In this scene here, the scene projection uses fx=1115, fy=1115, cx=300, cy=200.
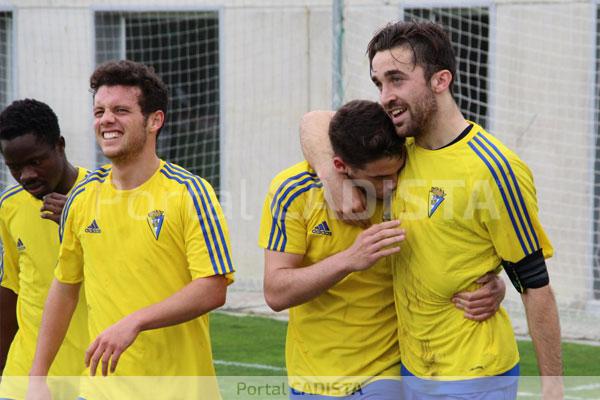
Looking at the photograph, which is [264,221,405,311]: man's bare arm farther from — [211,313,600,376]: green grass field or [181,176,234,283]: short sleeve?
[211,313,600,376]: green grass field

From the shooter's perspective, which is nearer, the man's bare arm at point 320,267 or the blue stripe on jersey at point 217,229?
the man's bare arm at point 320,267

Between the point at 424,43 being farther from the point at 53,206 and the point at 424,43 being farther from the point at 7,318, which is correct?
the point at 7,318

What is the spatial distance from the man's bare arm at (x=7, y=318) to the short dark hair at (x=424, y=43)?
7.66 feet

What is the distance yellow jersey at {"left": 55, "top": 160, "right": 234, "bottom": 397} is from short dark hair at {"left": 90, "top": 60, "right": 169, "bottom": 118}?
273mm

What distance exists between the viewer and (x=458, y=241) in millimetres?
3732

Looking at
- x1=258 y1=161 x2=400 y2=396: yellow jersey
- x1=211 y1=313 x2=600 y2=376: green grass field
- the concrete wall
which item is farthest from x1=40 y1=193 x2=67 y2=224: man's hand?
the concrete wall

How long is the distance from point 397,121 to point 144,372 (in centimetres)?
130

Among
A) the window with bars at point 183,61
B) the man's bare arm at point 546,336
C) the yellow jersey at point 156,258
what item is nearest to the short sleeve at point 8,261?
the yellow jersey at point 156,258

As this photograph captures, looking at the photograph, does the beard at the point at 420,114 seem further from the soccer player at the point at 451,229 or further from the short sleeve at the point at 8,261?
the short sleeve at the point at 8,261

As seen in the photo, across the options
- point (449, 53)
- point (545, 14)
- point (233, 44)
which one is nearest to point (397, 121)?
point (449, 53)

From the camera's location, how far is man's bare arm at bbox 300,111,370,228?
12.9 feet

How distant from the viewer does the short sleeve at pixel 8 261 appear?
5.13 meters

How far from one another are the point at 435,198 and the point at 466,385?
0.65 metres

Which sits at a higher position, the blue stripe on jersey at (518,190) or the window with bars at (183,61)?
the window with bars at (183,61)
